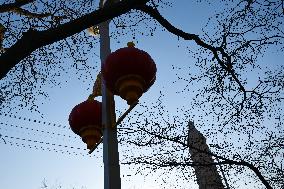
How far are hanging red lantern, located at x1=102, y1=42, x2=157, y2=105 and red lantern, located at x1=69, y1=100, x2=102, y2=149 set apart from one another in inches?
12.5

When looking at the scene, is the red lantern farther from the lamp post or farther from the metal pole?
the metal pole

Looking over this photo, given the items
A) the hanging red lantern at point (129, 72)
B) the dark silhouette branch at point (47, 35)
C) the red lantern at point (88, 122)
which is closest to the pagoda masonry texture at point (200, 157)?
the red lantern at point (88, 122)

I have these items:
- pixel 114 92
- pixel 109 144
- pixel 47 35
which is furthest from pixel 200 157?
pixel 47 35

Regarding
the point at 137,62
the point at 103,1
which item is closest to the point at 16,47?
the point at 137,62

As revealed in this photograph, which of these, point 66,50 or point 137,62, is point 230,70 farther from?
point 66,50

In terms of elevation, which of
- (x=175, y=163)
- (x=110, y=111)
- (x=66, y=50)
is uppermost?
(x=66, y=50)

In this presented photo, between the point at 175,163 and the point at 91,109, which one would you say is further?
the point at 175,163

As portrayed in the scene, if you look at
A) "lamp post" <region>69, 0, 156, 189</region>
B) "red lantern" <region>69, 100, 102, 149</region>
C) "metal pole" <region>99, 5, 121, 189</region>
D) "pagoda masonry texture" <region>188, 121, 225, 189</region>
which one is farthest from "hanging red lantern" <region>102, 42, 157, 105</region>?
"pagoda masonry texture" <region>188, 121, 225, 189</region>

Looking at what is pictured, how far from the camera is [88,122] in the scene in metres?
3.10

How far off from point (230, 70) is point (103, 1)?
2.75 meters

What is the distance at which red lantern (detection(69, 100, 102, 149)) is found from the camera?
3.06 meters

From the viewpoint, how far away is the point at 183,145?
8.84 meters

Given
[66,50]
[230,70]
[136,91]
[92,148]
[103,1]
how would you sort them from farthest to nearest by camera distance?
1. [66,50]
2. [230,70]
3. [103,1]
4. [92,148]
5. [136,91]

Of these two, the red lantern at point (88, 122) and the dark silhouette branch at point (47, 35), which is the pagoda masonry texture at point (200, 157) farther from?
the dark silhouette branch at point (47, 35)
